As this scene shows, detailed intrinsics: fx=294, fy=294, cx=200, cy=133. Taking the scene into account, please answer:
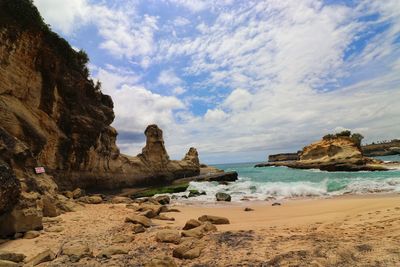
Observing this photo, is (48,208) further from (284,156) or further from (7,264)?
(284,156)

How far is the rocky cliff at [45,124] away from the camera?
954cm

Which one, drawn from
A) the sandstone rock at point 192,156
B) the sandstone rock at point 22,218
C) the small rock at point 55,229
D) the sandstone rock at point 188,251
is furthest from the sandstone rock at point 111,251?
the sandstone rock at point 192,156

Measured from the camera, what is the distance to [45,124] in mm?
19844

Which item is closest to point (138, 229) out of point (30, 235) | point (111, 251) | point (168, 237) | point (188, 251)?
point (168, 237)

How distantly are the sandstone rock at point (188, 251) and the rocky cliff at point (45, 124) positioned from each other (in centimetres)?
442

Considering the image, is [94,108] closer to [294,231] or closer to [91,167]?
[91,167]

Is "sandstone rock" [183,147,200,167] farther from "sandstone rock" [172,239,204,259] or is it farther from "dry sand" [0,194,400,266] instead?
"sandstone rock" [172,239,204,259]

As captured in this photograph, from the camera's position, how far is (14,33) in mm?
17203

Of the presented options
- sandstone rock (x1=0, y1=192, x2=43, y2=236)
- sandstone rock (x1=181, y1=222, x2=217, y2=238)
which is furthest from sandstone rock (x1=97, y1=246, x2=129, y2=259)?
sandstone rock (x1=0, y1=192, x2=43, y2=236)

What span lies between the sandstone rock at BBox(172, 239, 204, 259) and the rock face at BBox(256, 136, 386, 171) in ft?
141

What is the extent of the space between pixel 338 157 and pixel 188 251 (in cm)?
5515

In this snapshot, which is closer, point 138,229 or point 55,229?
point 55,229

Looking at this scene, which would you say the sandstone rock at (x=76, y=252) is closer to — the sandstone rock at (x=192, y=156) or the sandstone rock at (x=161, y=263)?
the sandstone rock at (x=161, y=263)

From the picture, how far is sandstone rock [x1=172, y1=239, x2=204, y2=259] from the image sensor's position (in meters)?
5.88
